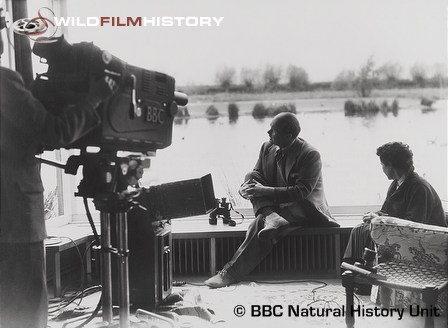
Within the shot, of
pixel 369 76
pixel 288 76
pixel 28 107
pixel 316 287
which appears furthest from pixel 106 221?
pixel 369 76

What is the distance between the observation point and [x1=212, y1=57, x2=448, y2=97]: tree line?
3.87 m

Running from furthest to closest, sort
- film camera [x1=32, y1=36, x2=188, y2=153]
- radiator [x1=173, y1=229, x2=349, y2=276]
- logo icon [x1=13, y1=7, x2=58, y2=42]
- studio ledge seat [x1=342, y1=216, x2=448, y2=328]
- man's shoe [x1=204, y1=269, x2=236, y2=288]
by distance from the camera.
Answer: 1. radiator [x1=173, y1=229, x2=349, y2=276]
2. man's shoe [x1=204, y1=269, x2=236, y2=288]
3. studio ledge seat [x1=342, y1=216, x2=448, y2=328]
4. logo icon [x1=13, y1=7, x2=58, y2=42]
5. film camera [x1=32, y1=36, x2=188, y2=153]

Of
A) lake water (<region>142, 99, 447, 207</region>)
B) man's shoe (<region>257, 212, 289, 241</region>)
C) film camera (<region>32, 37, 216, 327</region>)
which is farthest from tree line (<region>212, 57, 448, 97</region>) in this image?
film camera (<region>32, 37, 216, 327</region>)

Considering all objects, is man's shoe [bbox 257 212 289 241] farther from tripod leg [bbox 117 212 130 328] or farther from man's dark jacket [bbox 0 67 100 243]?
man's dark jacket [bbox 0 67 100 243]

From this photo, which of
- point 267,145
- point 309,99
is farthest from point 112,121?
point 309,99

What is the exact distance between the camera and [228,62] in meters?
3.84

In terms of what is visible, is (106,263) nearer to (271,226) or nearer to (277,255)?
(271,226)

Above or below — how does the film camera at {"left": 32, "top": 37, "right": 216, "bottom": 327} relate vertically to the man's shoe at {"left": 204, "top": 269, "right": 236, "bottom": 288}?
above

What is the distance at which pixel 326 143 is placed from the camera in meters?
3.94

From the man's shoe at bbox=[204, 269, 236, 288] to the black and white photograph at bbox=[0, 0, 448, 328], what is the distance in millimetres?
11

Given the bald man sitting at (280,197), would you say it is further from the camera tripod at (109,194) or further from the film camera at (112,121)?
the film camera at (112,121)

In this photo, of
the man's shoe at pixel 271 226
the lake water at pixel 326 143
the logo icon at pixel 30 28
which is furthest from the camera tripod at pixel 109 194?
the lake water at pixel 326 143

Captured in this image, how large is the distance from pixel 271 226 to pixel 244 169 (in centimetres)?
72

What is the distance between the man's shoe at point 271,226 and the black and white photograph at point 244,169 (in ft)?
0.03
